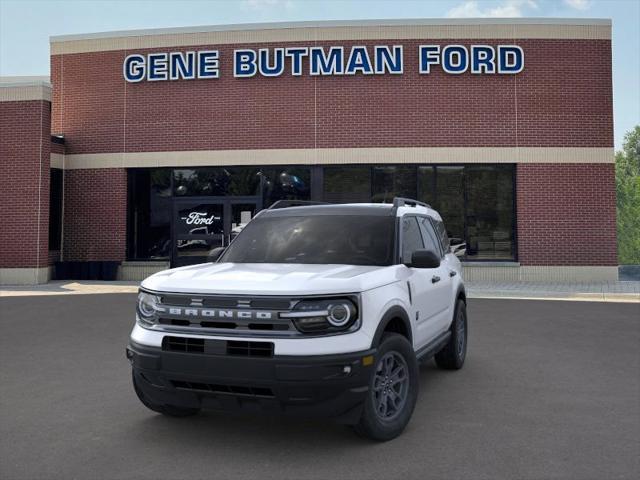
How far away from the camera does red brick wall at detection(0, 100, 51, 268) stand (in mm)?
18656

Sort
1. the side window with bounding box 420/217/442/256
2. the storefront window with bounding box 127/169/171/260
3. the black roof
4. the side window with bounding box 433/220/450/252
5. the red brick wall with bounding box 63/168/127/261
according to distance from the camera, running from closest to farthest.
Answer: the black roof
the side window with bounding box 420/217/442/256
the side window with bounding box 433/220/450/252
the red brick wall with bounding box 63/168/127/261
the storefront window with bounding box 127/169/171/260

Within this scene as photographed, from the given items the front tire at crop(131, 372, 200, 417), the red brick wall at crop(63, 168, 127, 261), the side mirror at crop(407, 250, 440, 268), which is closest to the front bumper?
the front tire at crop(131, 372, 200, 417)

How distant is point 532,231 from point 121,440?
16379 millimetres

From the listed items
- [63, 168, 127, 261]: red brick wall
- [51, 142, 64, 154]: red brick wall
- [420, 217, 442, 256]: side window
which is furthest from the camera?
[63, 168, 127, 261]: red brick wall

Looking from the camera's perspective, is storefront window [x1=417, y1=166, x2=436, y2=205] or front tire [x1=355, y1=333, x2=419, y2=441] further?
storefront window [x1=417, y1=166, x2=436, y2=205]

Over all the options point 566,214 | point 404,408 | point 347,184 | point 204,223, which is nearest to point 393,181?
point 347,184

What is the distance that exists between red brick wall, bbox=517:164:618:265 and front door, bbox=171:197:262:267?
867 centimetres

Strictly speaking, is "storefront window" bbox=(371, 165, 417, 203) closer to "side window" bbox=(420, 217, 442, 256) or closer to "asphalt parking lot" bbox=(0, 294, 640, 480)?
"asphalt parking lot" bbox=(0, 294, 640, 480)

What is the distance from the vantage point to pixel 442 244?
7152 mm

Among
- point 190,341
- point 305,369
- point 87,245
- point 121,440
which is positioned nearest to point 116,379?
point 121,440

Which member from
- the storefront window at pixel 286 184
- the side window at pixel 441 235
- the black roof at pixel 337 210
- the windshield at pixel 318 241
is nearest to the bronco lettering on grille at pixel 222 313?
the windshield at pixel 318 241

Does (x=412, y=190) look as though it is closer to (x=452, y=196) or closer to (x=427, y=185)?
(x=427, y=185)

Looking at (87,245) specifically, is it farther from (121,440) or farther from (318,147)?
(121,440)

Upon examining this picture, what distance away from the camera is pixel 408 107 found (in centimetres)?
1891
